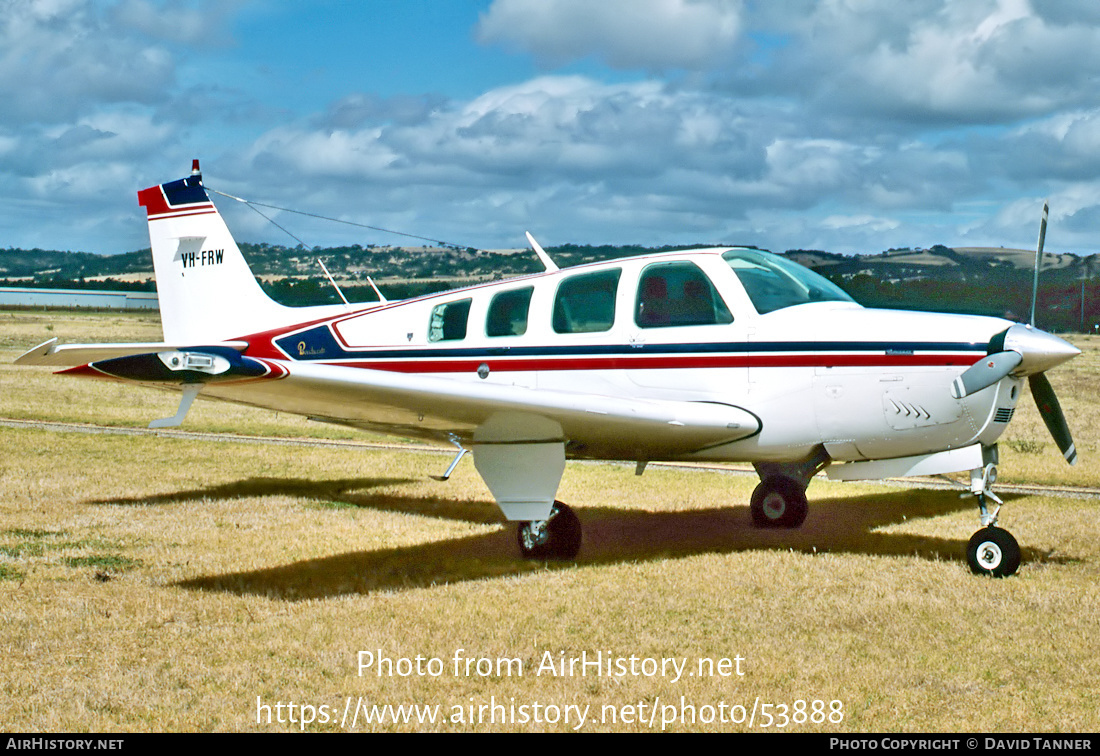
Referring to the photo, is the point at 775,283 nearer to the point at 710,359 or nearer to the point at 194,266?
the point at 710,359

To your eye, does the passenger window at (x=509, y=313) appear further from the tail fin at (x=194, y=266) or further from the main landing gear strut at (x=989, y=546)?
the main landing gear strut at (x=989, y=546)

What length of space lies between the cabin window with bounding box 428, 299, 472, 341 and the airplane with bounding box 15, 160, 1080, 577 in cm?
2

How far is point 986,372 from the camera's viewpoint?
7.62 metres

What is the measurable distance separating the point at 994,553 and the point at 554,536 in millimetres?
3721

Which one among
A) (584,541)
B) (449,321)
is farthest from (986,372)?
(449,321)

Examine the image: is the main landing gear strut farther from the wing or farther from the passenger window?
the passenger window

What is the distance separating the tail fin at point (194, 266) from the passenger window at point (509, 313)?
3.82 meters

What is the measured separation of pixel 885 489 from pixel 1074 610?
6.94 metres

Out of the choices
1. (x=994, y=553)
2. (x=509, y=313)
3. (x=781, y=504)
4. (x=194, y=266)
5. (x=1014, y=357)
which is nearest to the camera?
(x=1014, y=357)

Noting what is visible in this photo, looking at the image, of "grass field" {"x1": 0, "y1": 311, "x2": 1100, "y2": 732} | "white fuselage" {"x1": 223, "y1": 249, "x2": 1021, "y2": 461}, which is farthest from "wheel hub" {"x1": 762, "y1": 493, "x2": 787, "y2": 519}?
"white fuselage" {"x1": 223, "y1": 249, "x2": 1021, "y2": 461}

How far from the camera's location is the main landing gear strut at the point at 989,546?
7.94 meters

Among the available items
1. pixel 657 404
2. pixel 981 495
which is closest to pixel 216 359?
pixel 657 404

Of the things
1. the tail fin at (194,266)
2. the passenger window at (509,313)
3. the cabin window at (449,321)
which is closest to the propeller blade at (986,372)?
the passenger window at (509,313)

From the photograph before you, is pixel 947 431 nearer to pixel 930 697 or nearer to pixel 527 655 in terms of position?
pixel 930 697
